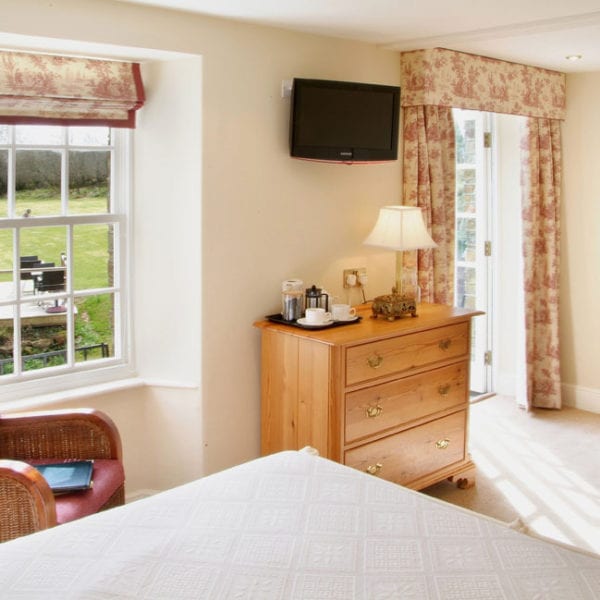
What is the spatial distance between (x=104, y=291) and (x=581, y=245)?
3291mm

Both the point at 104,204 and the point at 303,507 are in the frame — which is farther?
the point at 104,204

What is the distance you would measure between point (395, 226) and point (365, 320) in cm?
48

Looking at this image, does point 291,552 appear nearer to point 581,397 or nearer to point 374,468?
point 374,468

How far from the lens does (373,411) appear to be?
3520 millimetres

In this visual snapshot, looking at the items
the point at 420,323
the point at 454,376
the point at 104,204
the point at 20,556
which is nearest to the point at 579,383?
the point at 454,376

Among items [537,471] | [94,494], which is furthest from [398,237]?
[94,494]

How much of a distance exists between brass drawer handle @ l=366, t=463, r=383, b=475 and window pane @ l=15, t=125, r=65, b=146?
1963 millimetres

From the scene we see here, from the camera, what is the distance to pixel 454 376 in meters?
3.94

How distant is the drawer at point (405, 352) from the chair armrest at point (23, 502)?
1.39 metres

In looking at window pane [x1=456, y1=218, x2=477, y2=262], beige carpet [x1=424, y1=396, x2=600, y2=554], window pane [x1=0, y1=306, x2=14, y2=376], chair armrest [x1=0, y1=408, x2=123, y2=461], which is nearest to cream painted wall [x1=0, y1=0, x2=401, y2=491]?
window pane [x1=0, y1=306, x2=14, y2=376]

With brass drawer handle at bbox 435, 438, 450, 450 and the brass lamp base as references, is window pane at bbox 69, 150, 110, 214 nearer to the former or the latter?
the brass lamp base

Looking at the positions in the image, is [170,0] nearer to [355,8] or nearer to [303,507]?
[355,8]

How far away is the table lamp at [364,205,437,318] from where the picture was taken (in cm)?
376

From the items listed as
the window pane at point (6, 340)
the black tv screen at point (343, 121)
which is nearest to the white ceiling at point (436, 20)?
the black tv screen at point (343, 121)
